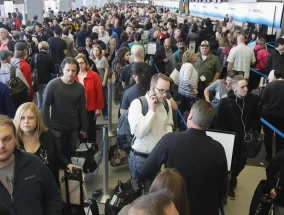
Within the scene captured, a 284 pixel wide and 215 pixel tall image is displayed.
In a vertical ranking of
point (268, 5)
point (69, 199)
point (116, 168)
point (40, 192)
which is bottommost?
point (116, 168)

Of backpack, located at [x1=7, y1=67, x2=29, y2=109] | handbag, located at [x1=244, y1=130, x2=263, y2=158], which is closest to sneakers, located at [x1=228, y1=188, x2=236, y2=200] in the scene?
handbag, located at [x1=244, y1=130, x2=263, y2=158]

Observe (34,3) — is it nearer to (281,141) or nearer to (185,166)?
(281,141)

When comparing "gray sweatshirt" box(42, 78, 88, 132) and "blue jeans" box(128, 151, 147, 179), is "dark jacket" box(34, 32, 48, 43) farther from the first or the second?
"blue jeans" box(128, 151, 147, 179)

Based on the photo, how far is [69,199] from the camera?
3.29 metres

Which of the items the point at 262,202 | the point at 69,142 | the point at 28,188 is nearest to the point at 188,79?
the point at 69,142

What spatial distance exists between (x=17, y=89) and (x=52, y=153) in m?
2.36

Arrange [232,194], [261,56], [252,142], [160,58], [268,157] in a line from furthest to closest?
[261,56], [160,58], [268,157], [232,194], [252,142]

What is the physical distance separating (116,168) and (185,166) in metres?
2.93

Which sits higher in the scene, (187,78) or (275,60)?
(275,60)

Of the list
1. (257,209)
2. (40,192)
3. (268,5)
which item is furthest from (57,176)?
(268,5)

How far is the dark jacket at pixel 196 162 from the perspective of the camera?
269cm

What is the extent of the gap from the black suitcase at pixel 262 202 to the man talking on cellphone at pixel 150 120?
115 centimetres

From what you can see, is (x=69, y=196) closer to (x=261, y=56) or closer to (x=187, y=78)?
(x=187, y=78)

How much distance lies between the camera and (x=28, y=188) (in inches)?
93.7
